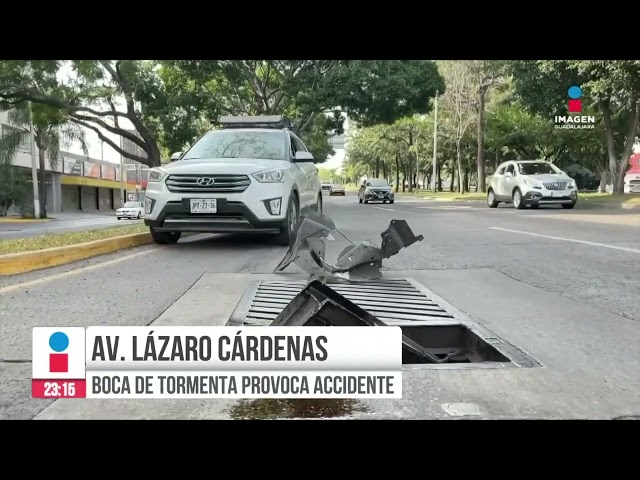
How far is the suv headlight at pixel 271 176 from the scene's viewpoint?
2.49 metres

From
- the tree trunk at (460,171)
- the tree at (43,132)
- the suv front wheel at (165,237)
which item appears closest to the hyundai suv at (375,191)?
the tree trunk at (460,171)

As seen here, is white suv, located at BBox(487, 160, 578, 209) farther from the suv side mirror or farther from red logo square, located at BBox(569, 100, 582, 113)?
the suv side mirror

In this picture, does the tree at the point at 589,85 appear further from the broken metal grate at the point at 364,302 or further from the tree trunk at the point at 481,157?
the broken metal grate at the point at 364,302

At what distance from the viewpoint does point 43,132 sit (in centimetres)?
219

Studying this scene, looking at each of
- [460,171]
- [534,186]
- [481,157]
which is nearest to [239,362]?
[534,186]

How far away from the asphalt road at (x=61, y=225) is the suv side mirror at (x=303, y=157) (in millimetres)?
→ 1006

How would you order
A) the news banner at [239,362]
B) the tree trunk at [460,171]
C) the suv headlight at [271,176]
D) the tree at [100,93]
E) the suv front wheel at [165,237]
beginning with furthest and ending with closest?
the tree trunk at [460,171], the suv headlight at [271,176], the suv front wheel at [165,237], the tree at [100,93], the news banner at [239,362]

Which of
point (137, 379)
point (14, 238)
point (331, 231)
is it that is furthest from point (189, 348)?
point (331, 231)

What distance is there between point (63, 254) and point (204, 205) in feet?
1.93

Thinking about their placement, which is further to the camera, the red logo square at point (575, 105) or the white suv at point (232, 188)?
the white suv at point (232, 188)

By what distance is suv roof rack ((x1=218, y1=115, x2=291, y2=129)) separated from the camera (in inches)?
98.6

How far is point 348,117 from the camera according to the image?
2941 millimetres

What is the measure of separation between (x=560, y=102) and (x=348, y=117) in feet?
3.99
